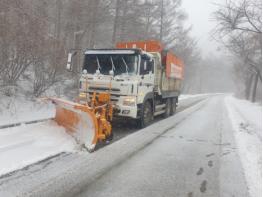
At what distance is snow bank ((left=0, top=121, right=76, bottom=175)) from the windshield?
243cm

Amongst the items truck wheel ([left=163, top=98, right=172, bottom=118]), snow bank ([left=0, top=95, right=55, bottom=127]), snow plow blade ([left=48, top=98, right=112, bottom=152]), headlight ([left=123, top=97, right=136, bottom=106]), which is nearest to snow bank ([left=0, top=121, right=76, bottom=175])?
snow plow blade ([left=48, top=98, right=112, bottom=152])

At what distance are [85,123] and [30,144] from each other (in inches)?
53.7

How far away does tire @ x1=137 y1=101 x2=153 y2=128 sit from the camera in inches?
411

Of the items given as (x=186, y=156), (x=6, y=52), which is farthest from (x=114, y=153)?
(x=6, y=52)

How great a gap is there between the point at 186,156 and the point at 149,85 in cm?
419

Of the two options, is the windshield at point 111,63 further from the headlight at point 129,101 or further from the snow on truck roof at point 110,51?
the headlight at point 129,101

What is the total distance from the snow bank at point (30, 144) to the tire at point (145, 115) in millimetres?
2993

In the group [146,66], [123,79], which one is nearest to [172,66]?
[146,66]

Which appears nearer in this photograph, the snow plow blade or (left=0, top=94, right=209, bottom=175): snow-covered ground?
(left=0, top=94, right=209, bottom=175): snow-covered ground

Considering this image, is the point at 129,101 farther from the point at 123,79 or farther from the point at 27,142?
the point at 27,142

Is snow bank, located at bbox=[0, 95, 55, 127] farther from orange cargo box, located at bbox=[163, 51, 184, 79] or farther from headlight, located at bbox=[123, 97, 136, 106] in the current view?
orange cargo box, located at bbox=[163, 51, 184, 79]

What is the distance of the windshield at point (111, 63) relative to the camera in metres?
9.84

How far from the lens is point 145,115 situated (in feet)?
35.6

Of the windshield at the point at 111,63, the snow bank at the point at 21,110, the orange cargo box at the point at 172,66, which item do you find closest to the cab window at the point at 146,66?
the windshield at the point at 111,63
